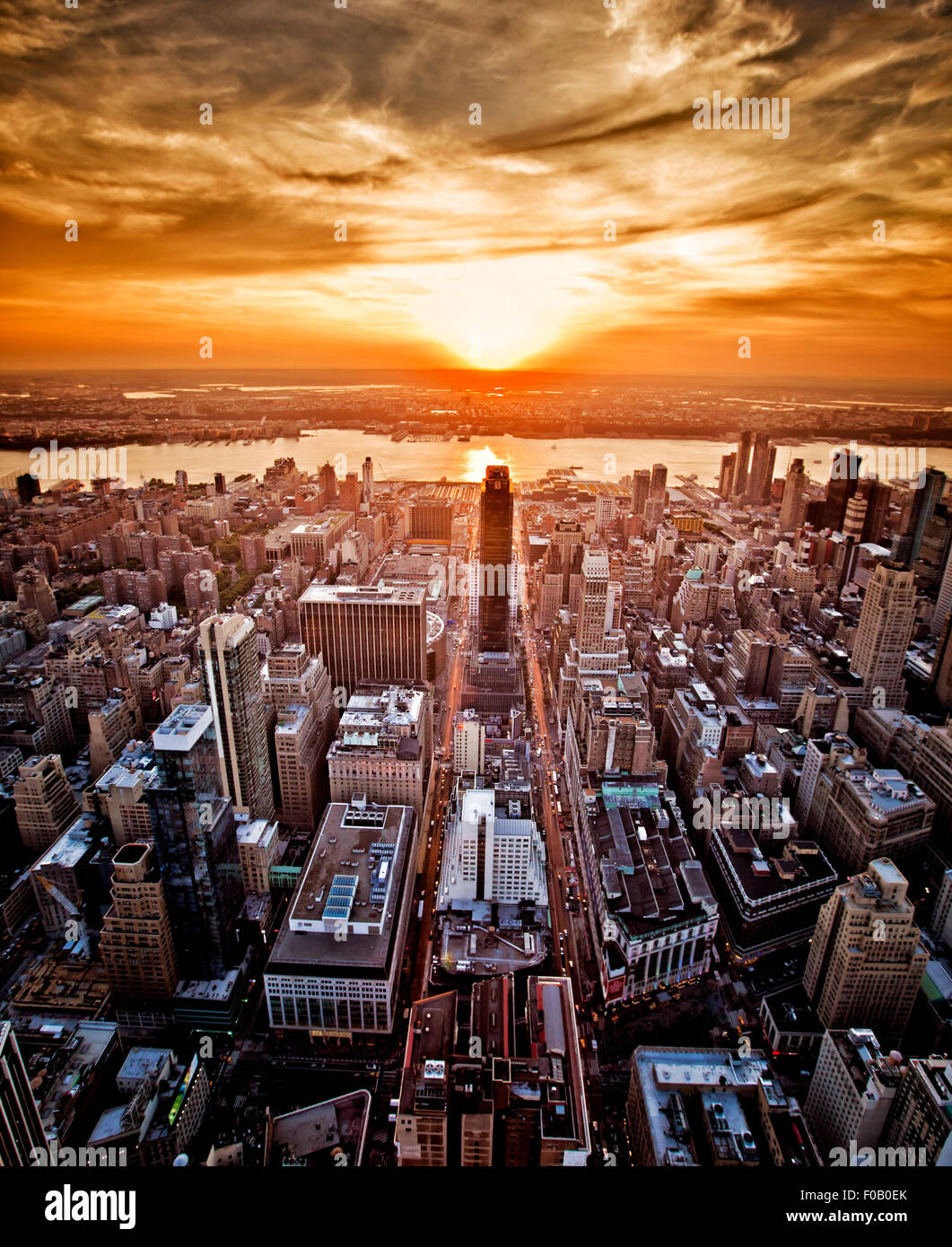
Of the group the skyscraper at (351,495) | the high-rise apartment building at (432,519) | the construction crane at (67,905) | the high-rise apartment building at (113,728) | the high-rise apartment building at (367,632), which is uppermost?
the skyscraper at (351,495)

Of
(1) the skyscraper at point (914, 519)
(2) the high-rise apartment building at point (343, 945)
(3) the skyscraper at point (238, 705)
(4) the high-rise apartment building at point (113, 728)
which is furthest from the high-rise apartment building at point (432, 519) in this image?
(2) the high-rise apartment building at point (343, 945)

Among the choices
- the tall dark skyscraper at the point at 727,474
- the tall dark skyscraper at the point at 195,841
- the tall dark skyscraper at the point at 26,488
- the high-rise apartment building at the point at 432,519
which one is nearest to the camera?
the tall dark skyscraper at the point at 195,841

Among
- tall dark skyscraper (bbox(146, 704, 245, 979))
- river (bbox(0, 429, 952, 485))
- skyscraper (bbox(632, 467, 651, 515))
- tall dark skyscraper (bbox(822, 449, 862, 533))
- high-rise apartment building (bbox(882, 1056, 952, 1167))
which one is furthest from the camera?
skyscraper (bbox(632, 467, 651, 515))

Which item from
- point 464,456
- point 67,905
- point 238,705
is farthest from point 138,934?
point 464,456

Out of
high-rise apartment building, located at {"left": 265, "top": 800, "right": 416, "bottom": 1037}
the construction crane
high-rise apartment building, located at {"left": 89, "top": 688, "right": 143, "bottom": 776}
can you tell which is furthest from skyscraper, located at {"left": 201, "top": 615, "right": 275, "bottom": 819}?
high-rise apartment building, located at {"left": 89, "top": 688, "right": 143, "bottom": 776}

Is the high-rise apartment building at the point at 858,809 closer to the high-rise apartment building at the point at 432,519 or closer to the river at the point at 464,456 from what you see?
the river at the point at 464,456

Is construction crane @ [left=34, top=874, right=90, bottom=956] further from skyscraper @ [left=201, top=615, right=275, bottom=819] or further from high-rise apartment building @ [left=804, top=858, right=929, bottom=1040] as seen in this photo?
high-rise apartment building @ [left=804, top=858, right=929, bottom=1040]
